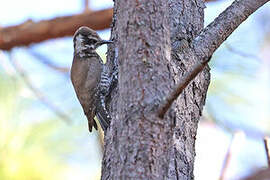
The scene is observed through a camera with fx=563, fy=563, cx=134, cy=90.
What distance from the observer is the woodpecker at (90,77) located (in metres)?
3.45

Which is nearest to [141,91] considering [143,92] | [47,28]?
[143,92]

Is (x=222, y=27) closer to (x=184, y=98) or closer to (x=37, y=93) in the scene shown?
(x=184, y=98)

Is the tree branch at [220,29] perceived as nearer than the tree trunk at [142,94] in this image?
No

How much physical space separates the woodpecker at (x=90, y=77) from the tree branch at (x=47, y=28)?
1263 mm

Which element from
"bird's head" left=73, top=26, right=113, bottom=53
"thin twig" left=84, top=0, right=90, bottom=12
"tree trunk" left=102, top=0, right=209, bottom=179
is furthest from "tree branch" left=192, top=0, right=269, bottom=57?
"thin twig" left=84, top=0, right=90, bottom=12

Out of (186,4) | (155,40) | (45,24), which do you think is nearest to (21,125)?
(45,24)

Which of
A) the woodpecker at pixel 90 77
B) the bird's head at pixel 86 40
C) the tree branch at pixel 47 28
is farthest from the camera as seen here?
the tree branch at pixel 47 28

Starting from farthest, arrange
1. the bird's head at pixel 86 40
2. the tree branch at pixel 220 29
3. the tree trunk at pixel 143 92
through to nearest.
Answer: the bird's head at pixel 86 40
the tree branch at pixel 220 29
the tree trunk at pixel 143 92

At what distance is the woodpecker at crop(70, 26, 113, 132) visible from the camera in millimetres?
3453

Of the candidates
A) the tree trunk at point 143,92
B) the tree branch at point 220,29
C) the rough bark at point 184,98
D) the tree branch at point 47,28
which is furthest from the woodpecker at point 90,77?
the tree branch at point 47,28

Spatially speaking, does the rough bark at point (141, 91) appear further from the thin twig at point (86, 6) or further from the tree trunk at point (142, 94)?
the thin twig at point (86, 6)

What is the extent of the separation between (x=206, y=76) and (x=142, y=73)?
79 centimetres

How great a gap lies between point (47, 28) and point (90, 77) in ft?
5.12

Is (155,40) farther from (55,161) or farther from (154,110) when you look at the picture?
(55,161)
